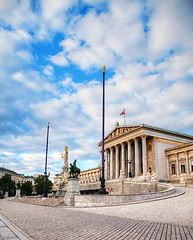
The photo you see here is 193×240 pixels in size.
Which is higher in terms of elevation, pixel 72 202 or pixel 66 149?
pixel 66 149

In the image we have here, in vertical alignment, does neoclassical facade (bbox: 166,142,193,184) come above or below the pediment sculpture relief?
below

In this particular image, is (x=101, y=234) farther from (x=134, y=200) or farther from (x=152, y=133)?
(x=152, y=133)

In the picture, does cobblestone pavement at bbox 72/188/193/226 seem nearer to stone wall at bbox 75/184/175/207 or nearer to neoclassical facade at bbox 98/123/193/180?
stone wall at bbox 75/184/175/207

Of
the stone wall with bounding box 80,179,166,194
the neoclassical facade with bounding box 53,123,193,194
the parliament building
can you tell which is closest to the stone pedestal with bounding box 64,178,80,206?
the stone wall with bounding box 80,179,166,194

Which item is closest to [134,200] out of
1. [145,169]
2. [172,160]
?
[145,169]

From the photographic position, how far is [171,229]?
9.18m

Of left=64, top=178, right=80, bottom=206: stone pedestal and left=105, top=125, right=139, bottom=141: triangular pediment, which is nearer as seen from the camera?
left=64, top=178, right=80, bottom=206: stone pedestal

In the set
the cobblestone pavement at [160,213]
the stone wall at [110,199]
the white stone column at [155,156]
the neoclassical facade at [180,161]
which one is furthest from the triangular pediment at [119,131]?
the cobblestone pavement at [160,213]

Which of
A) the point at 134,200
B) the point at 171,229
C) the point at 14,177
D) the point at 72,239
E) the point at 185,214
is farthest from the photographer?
the point at 14,177

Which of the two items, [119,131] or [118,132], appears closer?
[119,131]

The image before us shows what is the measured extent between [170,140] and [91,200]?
40303 mm

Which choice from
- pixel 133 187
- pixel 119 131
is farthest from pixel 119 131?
pixel 133 187

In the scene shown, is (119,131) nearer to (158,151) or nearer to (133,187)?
(158,151)

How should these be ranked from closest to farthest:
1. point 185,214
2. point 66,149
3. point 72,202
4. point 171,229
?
point 171,229, point 185,214, point 72,202, point 66,149
